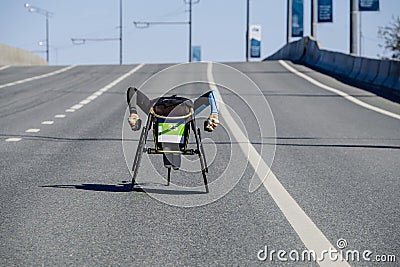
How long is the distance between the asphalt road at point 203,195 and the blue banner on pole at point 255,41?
61199mm

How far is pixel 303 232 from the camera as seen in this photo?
6367 millimetres

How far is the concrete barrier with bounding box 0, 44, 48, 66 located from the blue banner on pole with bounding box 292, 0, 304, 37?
18735mm

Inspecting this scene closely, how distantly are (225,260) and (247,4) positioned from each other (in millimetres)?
67350

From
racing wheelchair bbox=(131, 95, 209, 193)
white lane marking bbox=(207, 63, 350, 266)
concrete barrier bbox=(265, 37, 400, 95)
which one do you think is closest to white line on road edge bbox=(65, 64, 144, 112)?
concrete barrier bbox=(265, 37, 400, 95)

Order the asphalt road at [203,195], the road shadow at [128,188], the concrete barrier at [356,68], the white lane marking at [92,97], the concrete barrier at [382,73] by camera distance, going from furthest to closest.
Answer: the concrete barrier at [356,68] < the concrete barrier at [382,73] < the white lane marking at [92,97] < the road shadow at [128,188] < the asphalt road at [203,195]

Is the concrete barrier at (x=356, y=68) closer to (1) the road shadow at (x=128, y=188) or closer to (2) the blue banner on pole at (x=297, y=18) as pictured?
(1) the road shadow at (x=128, y=188)

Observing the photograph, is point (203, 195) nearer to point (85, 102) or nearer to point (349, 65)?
point (85, 102)

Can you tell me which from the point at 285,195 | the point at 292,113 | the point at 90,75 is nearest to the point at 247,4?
the point at 90,75

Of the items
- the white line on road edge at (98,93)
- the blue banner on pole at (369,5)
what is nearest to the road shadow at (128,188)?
the white line on road edge at (98,93)

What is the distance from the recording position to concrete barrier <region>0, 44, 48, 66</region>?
160ft

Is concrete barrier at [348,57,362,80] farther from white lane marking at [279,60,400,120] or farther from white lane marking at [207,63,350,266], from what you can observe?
white lane marking at [207,63,350,266]

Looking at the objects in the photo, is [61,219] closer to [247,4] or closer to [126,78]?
[126,78]

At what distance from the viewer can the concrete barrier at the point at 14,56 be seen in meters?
48.7

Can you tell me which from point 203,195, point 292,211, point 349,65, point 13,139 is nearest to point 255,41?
point 349,65
